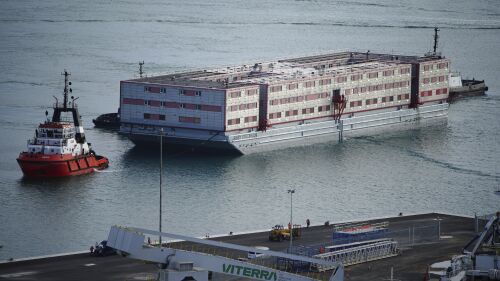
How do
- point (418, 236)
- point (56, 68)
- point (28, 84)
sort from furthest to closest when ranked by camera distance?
1. point (56, 68)
2. point (28, 84)
3. point (418, 236)

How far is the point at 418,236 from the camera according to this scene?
272ft

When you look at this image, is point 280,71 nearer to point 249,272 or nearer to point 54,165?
point 54,165

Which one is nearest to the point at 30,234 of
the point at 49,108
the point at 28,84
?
the point at 49,108

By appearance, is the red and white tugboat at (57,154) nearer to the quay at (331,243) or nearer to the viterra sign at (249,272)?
the quay at (331,243)

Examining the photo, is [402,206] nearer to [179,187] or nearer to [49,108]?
[179,187]

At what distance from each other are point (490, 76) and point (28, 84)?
5082 centimetres

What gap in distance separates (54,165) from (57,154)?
91 cm

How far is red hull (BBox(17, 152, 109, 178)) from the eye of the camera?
108 meters

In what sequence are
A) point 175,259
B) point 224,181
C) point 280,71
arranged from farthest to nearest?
point 280,71, point 224,181, point 175,259

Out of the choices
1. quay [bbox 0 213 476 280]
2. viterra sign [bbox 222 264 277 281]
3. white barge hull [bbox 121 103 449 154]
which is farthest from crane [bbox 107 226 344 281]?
white barge hull [bbox 121 103 449 154]

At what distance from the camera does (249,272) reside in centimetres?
6838

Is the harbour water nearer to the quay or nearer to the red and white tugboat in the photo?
the red and white tugboat

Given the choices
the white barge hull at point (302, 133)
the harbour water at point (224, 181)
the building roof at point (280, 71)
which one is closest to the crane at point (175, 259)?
the harbour water at point (224, 181)

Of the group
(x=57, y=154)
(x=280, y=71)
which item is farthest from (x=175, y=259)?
(x=280, y=71)
